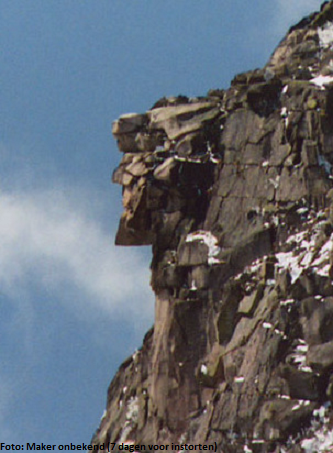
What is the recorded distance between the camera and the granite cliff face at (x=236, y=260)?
37.6 metres

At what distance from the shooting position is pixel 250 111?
4525 cm

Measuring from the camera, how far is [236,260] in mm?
41844

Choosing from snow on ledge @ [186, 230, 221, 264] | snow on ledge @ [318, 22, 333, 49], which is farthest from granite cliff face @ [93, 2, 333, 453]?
snow on ledge @ [318, 22, 333, 49]

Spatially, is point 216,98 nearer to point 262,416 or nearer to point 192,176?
point 192,176

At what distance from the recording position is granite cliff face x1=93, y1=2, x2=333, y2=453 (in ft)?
123

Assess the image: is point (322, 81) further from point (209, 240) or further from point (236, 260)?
point (236, 260)

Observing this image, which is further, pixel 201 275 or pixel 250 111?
pixel 250 111

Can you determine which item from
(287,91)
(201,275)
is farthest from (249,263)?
(287,91)

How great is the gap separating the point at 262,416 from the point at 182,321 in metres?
6.60

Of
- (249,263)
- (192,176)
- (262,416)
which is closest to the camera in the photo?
(262,416)

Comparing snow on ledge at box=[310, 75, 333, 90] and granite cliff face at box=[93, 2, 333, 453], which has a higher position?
snow on ledge at box=[310, 75, 333, 90]

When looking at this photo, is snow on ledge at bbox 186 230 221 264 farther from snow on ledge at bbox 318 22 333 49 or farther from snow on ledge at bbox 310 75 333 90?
snow on ledge at bbox 318 22 333 49

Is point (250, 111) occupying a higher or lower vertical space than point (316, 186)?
higher

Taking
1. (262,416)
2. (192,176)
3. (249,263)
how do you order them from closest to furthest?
(262,416) < (249,263) < (192,176)
